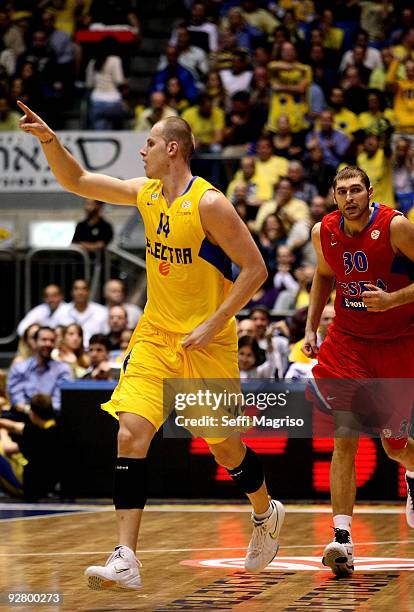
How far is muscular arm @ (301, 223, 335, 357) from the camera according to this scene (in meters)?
8.00

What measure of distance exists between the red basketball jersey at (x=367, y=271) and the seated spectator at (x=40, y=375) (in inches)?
234

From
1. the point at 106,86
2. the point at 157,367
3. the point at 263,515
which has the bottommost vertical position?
the point at 263,515

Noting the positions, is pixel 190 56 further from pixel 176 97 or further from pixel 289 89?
pixel 289 89

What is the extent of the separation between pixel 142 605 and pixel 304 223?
9.95m

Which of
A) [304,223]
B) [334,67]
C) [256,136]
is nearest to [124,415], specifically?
[304,223]

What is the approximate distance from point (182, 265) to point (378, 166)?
10.3 metres

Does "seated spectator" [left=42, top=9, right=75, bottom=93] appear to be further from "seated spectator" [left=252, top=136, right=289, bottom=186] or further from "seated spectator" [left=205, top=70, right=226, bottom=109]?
"seated spectator" [left=252, top=136, right=289, bottom=186]

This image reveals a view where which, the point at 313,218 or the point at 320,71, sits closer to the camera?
the point at 313,218

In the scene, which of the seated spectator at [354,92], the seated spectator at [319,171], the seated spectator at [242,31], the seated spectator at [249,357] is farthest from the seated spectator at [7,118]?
the seated spectator at [249,357]

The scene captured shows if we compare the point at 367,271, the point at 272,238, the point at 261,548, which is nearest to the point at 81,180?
the point at 367,271

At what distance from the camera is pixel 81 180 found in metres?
7.46

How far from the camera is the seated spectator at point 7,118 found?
19.1m

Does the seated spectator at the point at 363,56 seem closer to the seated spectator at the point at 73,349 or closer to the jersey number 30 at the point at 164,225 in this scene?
the seated spectator at the point at 73,349

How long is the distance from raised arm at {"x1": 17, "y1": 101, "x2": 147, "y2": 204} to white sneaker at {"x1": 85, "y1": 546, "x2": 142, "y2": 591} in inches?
76.7
